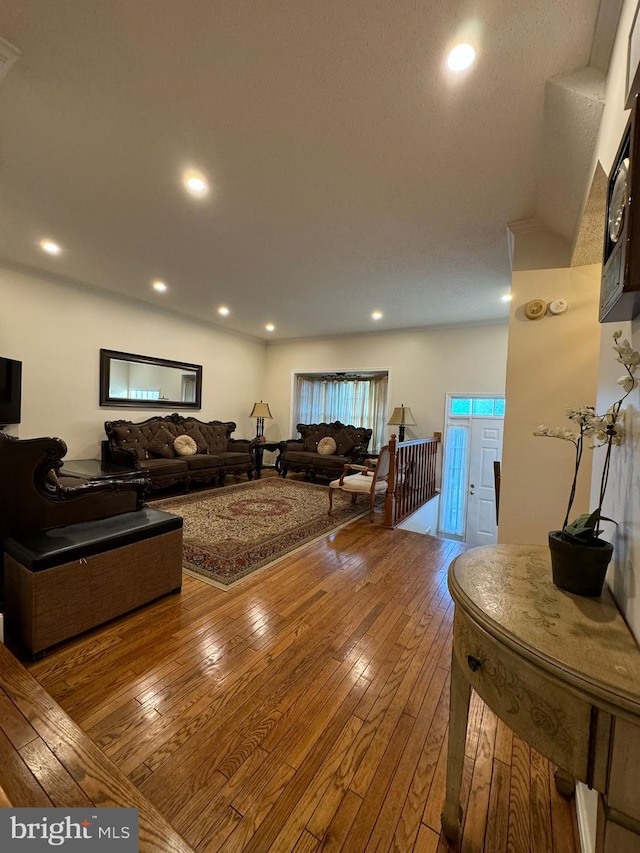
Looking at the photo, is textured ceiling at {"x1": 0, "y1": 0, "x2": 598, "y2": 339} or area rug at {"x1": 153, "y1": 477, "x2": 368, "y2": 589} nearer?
textured ceiling at {"x1": 0, "y1": 0, "x2": 598, "y2": 339}

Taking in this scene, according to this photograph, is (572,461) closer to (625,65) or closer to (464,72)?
(625,65)

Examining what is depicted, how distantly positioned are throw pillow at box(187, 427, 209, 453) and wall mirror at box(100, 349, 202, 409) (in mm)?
517

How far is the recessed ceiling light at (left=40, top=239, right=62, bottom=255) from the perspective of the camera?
10.9ft

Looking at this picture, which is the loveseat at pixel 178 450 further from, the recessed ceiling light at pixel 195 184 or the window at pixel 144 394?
the recessed ceiling light at pixel 195 184

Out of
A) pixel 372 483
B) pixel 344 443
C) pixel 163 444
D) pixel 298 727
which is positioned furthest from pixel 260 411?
pixel 298 727

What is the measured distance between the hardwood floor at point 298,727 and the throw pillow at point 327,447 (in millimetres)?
4003

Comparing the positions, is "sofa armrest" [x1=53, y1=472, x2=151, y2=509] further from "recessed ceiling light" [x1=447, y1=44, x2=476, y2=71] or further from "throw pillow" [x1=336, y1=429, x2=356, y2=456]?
"throw pillow" [x1=336, y1=429, x2=356, y2=456]

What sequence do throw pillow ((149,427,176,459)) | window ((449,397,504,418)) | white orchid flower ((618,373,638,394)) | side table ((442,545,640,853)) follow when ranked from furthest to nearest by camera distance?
window ((449,397,504,418)) → throw pillow ((149,427,176,459)) → white orchid flower ((618,373,638,394)) → side table ((442,545,640,853))

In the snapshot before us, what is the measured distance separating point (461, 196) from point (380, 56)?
115cm

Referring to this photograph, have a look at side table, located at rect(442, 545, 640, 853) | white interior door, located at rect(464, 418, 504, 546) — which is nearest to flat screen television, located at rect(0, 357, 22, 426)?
side table, located at rect(442, 545, 640, 853)

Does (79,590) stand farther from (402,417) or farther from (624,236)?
(402,417)

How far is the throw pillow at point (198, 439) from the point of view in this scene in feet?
18.6

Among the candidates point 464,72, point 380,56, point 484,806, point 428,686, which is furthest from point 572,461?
point 380,56

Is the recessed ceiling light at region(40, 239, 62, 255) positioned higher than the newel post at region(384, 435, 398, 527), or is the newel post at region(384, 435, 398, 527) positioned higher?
the recessed ceiling light at region(40, 239, 62, 255)
